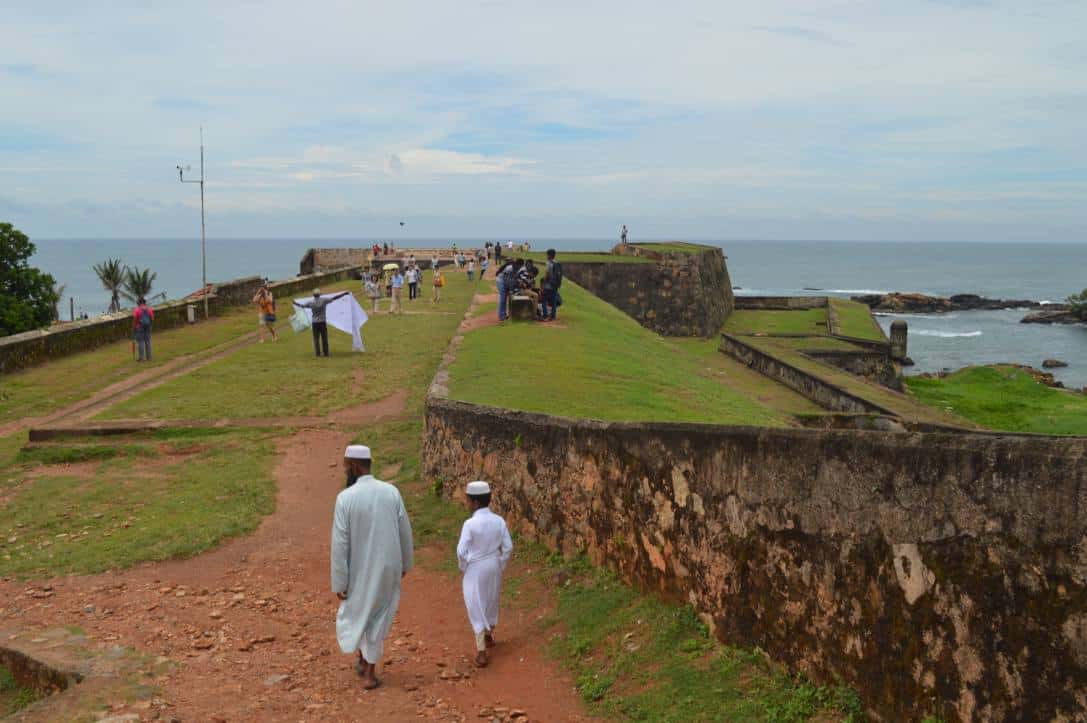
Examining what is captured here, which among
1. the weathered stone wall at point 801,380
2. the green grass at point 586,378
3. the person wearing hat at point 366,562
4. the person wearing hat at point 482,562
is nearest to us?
the person wearing hat at point 366,562

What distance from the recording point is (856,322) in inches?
1563

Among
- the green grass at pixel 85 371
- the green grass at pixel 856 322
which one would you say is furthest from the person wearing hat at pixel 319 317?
the green grass at pixel 856 322

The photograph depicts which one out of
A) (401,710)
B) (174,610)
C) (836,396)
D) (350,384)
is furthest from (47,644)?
(836,396)

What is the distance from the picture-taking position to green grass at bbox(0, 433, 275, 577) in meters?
8.96

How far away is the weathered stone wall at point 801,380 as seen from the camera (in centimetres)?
2103

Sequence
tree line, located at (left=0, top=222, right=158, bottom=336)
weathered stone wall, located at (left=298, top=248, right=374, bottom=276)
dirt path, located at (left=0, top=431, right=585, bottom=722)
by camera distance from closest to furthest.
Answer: dirt path, located at (left=0, top=431, right=585, bottom=722) → tree line, located at (left=0, top=222, right=158, bottom=336) → weathered stone wall, located at (left=298, top=248, right=374, bottom=276)

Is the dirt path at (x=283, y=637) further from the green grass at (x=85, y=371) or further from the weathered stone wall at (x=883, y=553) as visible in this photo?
the green grass at (x=85, y=371)

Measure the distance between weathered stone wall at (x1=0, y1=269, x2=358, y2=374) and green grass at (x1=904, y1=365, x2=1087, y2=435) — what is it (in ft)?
62.2

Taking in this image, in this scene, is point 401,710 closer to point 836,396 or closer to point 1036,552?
point 1036,552

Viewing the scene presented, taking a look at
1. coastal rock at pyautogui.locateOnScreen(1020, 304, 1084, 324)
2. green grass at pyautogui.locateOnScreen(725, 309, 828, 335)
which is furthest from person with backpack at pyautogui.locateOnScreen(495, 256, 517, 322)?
coastal rock at pyautogui.locateOnScreen(1020, 304, 1084, 324)

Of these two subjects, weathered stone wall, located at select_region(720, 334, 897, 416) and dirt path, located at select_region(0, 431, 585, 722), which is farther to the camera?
weathered stone wall, located at select_region(720, 334, 897, 416)

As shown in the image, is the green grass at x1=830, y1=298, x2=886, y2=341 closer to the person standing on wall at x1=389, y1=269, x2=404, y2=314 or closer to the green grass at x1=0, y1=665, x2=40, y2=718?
the person standing on wall at x1=389, y1=269, x2=404, y2=314

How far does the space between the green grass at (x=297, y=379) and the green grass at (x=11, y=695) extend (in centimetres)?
729

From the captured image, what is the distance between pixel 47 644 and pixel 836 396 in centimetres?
1817
